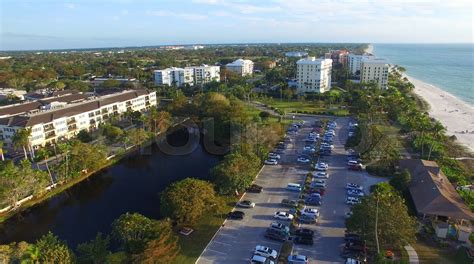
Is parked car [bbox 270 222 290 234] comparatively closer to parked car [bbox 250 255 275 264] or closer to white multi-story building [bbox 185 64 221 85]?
parked car [bbox 250 255 275 264]

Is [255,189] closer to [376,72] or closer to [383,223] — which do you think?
[383,223]

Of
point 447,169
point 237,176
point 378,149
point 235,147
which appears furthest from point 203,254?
point 447,169

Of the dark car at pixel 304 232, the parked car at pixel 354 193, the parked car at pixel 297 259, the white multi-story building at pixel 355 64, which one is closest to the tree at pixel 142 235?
the parked car at pixel 297 259

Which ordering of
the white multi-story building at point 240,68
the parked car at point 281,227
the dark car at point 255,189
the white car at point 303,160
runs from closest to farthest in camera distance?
the parked car at point 281,227, the dark car at point 255,189, the white car at point 303,160, the white multi-story building at point 240,68

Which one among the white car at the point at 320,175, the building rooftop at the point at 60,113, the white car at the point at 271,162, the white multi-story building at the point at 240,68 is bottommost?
the white car at the point at 320,175

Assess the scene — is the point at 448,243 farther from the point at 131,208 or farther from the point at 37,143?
the point at 37,143

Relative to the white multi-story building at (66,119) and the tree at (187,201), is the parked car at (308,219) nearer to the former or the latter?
the tree at (187,201)
